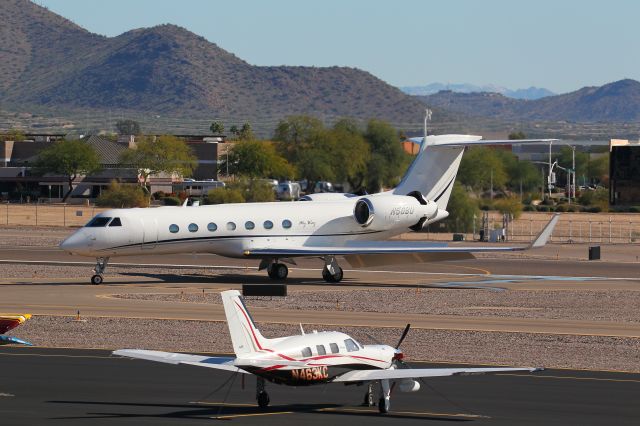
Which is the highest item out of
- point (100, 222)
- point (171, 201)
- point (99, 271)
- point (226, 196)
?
point (100, 222)

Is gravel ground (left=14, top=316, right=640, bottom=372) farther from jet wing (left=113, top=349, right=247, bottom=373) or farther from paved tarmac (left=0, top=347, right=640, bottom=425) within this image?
jet wing (left=113, top=349, right=247, bottom=373)

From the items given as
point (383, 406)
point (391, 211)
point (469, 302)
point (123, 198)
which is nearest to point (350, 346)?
point (383, 406)

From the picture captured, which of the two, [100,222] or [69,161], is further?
[69,161]

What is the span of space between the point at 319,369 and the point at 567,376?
877 cm

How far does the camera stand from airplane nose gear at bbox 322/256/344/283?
49938mm

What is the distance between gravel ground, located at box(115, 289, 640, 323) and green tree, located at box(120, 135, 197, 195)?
88963 millimetres

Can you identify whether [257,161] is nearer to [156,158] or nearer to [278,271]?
[156,158]

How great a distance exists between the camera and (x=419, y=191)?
173 ft

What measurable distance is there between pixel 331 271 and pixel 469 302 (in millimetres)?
7651

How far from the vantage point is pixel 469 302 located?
4409cm

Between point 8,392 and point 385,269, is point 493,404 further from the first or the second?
point 385,269

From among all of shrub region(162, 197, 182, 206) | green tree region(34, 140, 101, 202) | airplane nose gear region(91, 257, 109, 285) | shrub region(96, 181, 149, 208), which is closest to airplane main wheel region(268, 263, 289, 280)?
airplane nose gear region(91, 257, 109, 285)

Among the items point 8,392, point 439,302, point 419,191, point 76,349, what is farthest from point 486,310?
point 8,392

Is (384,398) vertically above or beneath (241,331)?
beneath
